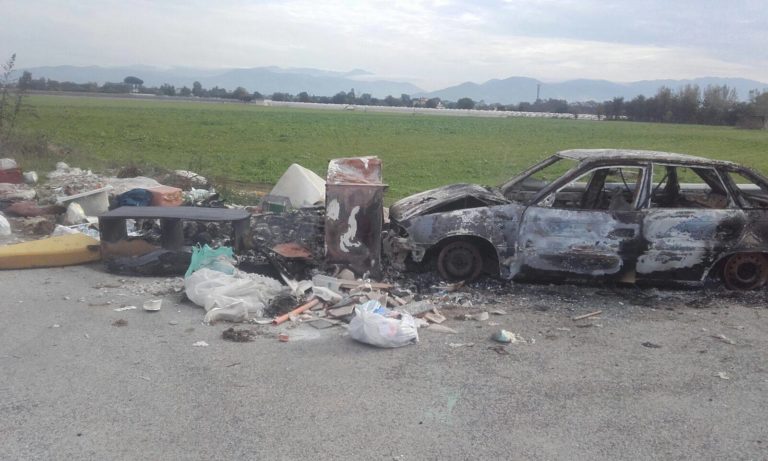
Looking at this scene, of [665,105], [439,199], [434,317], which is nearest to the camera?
[434,317]

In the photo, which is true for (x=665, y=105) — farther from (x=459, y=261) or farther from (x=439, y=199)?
(x=459, y=261)

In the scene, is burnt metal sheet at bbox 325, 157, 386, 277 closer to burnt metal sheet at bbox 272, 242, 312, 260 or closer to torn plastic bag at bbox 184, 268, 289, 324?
burnt metal sheet at bbox 272, 242, 312, 260

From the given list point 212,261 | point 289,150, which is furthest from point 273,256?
point 289,150

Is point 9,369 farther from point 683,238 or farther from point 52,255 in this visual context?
point 683,238

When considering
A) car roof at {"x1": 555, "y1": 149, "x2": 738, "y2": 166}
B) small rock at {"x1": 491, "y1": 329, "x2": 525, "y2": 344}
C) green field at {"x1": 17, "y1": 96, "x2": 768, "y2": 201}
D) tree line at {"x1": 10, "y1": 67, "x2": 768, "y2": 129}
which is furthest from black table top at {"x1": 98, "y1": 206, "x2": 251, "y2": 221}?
tree line at {"x1": 10, "y1": 67, "x2": 768, "y2": 129}

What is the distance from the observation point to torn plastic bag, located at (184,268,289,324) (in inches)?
244

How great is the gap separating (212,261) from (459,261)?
2730mm

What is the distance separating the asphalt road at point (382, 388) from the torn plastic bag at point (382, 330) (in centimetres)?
8

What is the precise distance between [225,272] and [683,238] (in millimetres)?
4889

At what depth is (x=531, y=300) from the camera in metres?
7.04

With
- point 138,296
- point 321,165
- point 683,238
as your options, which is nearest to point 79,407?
point 138,296

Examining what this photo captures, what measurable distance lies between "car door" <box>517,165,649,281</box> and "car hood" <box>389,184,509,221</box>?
0.53 m

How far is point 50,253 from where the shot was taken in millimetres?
7891

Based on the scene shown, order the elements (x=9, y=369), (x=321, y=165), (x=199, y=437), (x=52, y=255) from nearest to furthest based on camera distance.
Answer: (x=199, y=437), (x=9, y=369), (x=52, y=255), (x=321, y=165)
